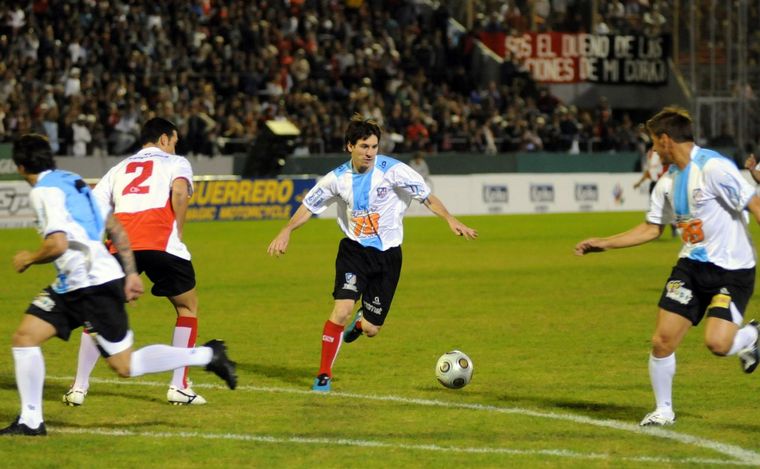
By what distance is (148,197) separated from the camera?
394 inches

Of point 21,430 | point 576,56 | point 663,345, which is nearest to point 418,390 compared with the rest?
point 663,345

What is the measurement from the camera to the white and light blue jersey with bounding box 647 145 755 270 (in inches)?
346

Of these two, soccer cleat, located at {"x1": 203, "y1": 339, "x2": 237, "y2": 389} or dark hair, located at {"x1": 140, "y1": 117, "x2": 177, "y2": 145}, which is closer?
soccer cleat, located at {"x1": 203, "y1": 339, "x2": 237, "y2": 389}

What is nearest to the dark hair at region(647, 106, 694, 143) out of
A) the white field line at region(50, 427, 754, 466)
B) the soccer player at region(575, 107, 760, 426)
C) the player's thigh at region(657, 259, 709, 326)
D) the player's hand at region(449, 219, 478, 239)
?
the soccer player at region(575, 107, 760, 426)

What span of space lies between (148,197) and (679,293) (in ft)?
12.8

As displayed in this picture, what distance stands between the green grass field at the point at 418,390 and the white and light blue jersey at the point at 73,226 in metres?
1.05

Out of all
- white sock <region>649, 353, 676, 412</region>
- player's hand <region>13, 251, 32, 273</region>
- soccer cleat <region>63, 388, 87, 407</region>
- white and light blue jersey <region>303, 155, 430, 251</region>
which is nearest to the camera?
player's hand <region>13, 251, 32, 273</region>

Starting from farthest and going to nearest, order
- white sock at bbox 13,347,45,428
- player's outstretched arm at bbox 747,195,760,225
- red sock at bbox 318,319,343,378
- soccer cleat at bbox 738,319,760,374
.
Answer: red sock at bbox 318,319,343,378 → soccer cleat at bbox 738,319,760,374 → player's outstretched arm at bbox 747,195,760,225 → white sock at bbox 13,347,45,428

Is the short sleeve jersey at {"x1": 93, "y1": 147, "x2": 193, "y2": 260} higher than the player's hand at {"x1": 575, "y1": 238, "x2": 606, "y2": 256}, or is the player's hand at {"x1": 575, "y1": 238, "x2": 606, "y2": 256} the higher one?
the short sleeve jersey at {"x1": 93, "y1": 147, "x2": 193, "y2": 260}

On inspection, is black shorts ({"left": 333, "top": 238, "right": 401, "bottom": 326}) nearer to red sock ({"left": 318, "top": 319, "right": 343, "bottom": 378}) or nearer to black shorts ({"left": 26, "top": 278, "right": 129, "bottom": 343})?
red sock ({"left": 318, "top": 319, "right": 343, "bottom": 378})

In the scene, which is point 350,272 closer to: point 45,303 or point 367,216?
point 367,216

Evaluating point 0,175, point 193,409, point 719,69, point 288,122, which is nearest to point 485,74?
point 719,69

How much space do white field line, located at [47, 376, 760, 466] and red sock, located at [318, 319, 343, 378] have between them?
25cm

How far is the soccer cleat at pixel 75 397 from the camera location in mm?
9820
